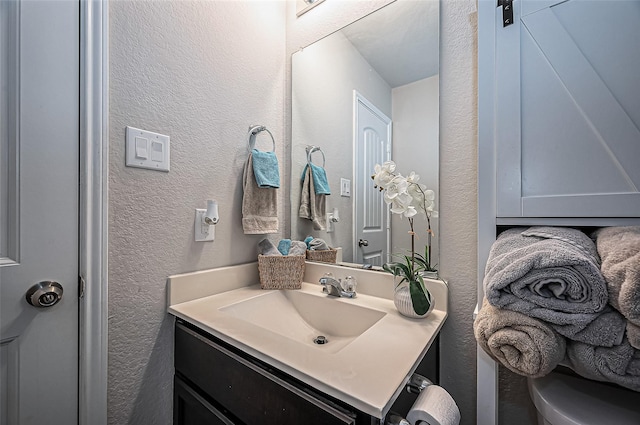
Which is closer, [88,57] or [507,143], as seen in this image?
[507,143]

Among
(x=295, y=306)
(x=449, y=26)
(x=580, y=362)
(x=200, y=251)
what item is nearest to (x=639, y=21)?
(x=449, y=26)

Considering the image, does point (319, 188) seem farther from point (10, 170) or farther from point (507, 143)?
point (10, 170)

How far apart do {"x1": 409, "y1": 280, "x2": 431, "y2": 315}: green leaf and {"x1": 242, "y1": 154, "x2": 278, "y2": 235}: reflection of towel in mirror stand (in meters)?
0.63

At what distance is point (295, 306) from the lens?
40.5 inches

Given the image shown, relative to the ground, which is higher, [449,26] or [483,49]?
[449,26]

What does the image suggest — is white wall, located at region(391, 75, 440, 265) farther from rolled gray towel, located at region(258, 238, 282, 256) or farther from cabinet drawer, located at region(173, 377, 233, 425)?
cabinet drawer, located at region(173, 377, 233, 425)

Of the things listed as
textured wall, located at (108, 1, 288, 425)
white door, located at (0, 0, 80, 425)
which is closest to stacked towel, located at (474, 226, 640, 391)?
textured wall, located at (108, 1, 288, 425)

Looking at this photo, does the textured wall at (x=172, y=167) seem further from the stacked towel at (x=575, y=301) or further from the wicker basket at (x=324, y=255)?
the stacked towel at (x=575, y=301)

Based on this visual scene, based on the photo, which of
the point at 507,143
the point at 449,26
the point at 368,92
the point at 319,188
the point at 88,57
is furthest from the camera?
the point at 319,188

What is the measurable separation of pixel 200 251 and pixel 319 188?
564 millimetres

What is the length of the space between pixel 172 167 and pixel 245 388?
71 cm

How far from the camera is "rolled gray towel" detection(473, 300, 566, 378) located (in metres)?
0.42

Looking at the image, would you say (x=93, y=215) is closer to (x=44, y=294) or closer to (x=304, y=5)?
(x=44, y=294)

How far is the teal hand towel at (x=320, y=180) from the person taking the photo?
1.20m
